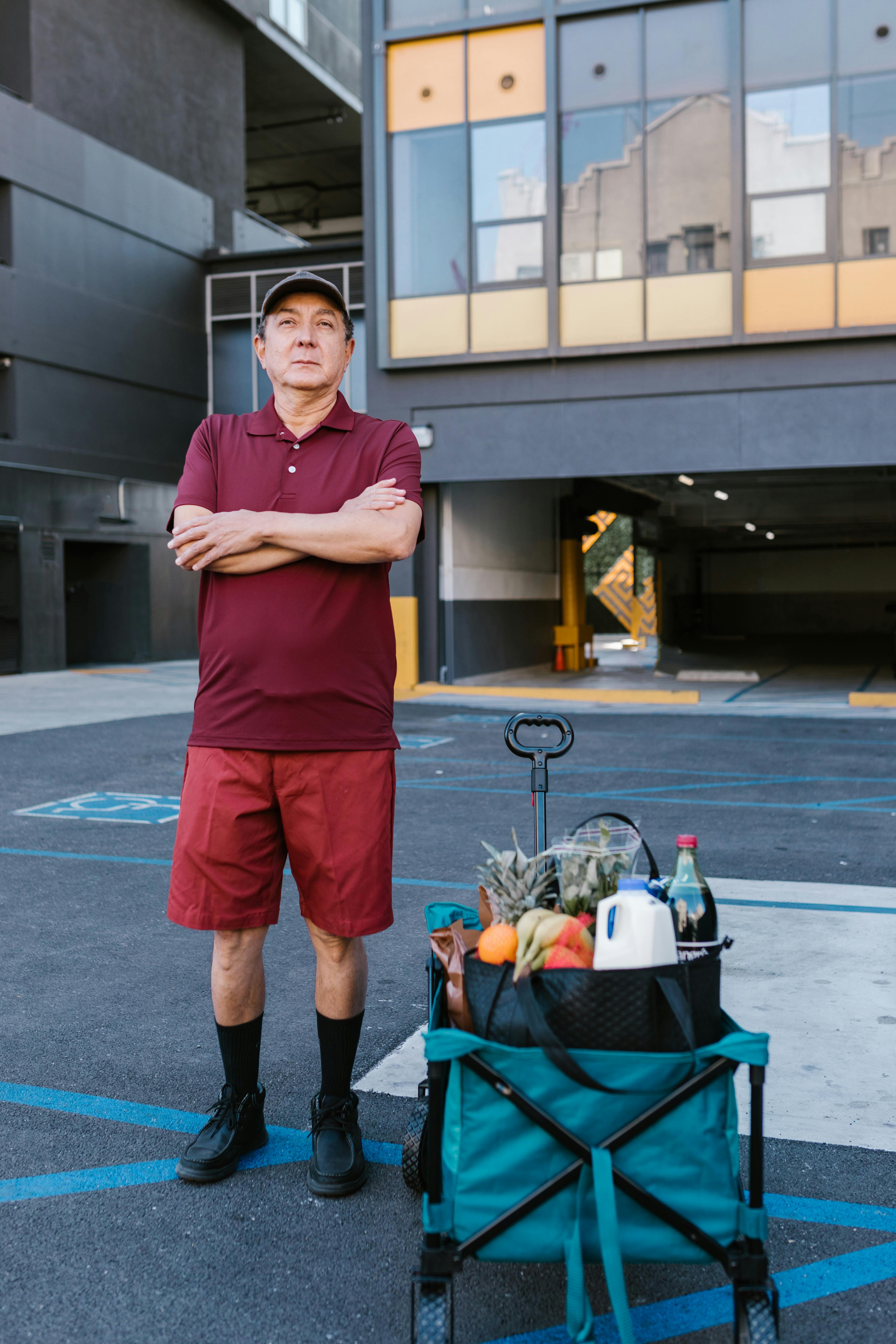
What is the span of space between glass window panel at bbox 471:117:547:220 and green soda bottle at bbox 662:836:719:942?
15505mm

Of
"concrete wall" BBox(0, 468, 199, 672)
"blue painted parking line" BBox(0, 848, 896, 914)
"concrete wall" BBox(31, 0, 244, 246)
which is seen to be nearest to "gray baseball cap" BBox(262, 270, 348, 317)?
"blue painted parking line" BBox(0, 848, 896, 914)

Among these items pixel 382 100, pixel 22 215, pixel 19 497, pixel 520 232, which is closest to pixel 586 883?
pixel 520 232

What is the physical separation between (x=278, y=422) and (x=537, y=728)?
1.04 m

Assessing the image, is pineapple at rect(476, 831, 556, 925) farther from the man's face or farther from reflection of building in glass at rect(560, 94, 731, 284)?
reflection of building in glass at rect(560, 94, 731, 284)

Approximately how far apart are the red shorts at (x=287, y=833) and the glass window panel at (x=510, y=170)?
15.2 metres

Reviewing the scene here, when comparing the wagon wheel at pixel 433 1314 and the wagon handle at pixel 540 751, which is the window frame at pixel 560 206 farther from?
the wagon wheel at pixel 433 1314

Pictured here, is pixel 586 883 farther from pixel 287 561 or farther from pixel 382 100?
pixel 382 100

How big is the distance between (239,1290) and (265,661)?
1.38m

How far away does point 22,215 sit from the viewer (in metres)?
21.6

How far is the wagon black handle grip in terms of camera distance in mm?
3021

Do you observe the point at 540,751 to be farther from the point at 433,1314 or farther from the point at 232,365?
the point at 232,365

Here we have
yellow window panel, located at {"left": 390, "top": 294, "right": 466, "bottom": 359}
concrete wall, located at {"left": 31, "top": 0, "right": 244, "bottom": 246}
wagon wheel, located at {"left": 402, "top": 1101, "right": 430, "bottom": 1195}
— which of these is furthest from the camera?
concrete wall, located at {"left": 31, "top": 0, "right": 244, "bottom": 246}

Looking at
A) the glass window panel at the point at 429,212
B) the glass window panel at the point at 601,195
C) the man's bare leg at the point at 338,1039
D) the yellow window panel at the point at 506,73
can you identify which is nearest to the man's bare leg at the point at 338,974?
the man's bare leg at the point at 338,1039

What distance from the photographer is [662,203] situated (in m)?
16.0
